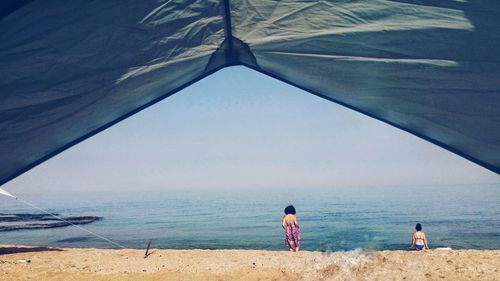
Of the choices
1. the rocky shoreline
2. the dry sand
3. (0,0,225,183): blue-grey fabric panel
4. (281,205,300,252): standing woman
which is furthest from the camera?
the rocky shoreline

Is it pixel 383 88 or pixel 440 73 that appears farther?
pixel 383 88

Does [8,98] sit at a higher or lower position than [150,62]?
lower

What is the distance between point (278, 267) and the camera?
628cm

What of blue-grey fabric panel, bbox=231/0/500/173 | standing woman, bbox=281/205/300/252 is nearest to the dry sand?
blue-grey fabric panel, bbox=231/0/500/173

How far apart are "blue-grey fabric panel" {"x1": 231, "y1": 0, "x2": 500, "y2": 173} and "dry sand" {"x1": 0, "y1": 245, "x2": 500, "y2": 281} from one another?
2003 millimetres

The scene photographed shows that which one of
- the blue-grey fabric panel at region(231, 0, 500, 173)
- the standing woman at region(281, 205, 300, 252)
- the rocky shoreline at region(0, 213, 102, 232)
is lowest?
the rocky shoreline at region(0, 213, 102, 232)

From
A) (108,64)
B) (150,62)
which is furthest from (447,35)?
(108,64)

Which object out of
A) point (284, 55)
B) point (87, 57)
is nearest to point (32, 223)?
point (87, 57)

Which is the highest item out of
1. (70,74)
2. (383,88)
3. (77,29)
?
(77,29)

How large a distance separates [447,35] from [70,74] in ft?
13.8

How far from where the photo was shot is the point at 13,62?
3750mm

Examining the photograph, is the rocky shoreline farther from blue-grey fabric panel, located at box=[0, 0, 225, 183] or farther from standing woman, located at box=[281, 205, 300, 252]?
blue-grey fabric panel, located at box=[0, 0, 225, 183]

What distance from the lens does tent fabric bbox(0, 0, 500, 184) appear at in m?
3.43

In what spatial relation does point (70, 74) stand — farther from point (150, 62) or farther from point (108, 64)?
point (150, 62)
